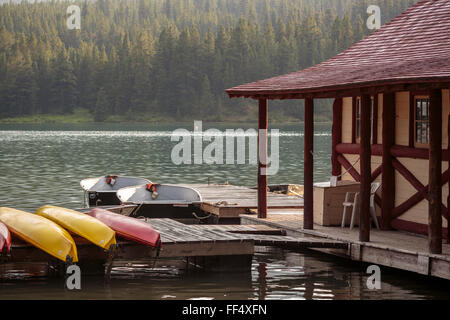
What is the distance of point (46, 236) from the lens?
12742 mm

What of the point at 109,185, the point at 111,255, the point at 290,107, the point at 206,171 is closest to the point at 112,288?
the point at 111,255

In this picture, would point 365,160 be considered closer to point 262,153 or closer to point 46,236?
point 262,153

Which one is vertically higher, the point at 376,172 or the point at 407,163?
the point at 407,163

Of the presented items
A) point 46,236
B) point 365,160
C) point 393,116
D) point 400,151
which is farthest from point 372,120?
point 46,236

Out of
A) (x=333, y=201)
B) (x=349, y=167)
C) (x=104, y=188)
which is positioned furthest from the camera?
(x=104, y=188)

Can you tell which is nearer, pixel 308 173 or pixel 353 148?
pixel 308 173

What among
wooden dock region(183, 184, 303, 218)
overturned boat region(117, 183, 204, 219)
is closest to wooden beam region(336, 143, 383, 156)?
wooden dock region(183, 184, 303, 218)

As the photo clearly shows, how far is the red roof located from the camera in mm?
13125

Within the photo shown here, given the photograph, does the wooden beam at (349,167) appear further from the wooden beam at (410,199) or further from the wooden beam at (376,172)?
the wooden beam at (410,199)

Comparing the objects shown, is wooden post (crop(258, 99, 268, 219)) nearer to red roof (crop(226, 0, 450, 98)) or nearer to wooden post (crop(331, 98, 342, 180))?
red roof (crop(226, 0, 450, 98))

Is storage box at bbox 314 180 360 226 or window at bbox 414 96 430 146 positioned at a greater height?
window at bbox 414 96 430 146

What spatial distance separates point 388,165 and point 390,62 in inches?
79.5

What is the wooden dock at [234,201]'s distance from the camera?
19797 millimetres

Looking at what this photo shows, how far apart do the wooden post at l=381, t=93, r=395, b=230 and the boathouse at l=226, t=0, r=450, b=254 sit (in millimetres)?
20
